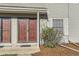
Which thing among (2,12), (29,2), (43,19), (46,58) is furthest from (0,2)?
(46,58)

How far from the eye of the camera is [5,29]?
816 inches

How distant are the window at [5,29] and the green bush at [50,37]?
319 centimetres

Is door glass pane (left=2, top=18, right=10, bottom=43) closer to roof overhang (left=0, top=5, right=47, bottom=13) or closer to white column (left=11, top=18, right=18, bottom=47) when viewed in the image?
white column (left=11, top=18, right=18, bottom=47)

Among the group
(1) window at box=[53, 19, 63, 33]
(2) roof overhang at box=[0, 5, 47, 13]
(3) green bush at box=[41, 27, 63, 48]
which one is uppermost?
(2) roof overhang at box=[0, 5, 47, 13]

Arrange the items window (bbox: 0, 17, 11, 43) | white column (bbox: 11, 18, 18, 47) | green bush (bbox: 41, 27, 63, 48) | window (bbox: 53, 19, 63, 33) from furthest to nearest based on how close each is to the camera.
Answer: window (bbox: 0, 17, 11, 43) < white column (bbox: 11, 18, 18, 47) < window (bbox: 53, 19, 63, 33) < green bush (bbox: 41, 27, 63, 48)

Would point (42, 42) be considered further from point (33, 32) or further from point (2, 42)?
point (2, 42)

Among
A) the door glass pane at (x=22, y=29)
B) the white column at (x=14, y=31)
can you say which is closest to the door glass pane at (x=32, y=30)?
the door glass pane at (x=22, y=29)

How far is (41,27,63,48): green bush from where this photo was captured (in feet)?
59.9

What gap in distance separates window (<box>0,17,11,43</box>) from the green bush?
319 cm

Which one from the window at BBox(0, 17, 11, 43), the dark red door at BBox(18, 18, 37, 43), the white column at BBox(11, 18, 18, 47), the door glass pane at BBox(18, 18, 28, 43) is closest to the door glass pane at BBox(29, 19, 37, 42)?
the dark red door at BBox(18, 18, 37, 43)

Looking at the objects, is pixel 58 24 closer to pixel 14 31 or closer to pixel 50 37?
pixel 50 37

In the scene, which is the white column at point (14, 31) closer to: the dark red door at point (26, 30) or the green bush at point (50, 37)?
the dark red door at point (26, 30)

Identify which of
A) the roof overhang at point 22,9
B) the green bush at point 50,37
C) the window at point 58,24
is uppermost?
the roof overhang at point 22,9

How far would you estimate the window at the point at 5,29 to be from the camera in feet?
67.4
